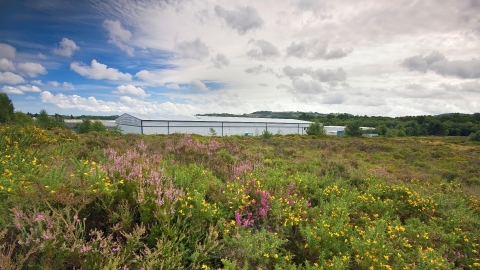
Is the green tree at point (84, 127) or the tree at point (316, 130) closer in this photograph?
the green tree at point (84, 127)

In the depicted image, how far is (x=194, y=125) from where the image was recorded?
142 ft

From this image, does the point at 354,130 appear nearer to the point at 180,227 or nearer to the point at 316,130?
the point at 316,130

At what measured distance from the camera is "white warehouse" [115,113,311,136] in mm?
39344

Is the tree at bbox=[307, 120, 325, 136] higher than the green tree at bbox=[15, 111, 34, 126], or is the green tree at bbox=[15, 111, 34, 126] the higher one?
the green tree at bbox=[15, 111, 34, 126]

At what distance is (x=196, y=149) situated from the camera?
8.59m

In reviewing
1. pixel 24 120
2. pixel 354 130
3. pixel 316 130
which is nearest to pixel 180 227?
pixel 24 120

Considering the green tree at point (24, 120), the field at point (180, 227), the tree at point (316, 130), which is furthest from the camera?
the tree at point (316, 130)

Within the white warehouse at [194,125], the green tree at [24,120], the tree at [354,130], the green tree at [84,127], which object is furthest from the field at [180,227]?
the tree at [354,130]

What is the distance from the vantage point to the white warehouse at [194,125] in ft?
129

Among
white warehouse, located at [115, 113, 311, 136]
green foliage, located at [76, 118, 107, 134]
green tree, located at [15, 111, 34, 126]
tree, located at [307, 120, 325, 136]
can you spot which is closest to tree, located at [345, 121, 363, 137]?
tree, located at [307, 120, 325, 136]

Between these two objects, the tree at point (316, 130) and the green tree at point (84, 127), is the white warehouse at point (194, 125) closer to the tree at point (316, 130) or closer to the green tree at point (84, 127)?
the green tree at point (84, 127)

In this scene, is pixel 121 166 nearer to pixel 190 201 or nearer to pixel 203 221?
pixel 190 201

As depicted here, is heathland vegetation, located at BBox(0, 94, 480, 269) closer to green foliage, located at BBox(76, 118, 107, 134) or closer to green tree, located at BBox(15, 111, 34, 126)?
green tree, located at BBox(15, 111, 34, 126)

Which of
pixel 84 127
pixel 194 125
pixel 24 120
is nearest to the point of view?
pixel 24 120
